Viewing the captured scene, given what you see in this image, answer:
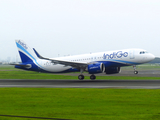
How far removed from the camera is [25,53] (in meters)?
47.0

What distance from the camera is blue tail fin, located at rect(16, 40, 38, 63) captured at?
4691cm

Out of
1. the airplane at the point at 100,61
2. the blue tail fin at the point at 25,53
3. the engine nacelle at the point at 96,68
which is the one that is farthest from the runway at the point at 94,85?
the blue tail fin at the point at 25,53

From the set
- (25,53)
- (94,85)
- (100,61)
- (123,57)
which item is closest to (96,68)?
(100,61)

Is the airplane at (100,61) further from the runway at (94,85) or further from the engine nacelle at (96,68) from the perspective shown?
the runway at (94,85)

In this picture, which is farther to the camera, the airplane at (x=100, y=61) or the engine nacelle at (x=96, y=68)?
the airplane at (x=100, y=61)

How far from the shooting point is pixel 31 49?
47.8m

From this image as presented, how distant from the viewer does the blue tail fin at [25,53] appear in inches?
1847

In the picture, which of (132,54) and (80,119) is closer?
(80,119)

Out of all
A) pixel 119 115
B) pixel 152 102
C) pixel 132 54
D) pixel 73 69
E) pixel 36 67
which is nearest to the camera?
pixel 119 115

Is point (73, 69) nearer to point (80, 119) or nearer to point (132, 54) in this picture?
point (132, 54)

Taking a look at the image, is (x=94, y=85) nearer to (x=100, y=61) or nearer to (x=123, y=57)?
(x=100, y=61)

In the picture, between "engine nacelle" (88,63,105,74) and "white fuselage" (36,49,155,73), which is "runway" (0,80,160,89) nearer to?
"engine nacelle" (88,63,105,74)

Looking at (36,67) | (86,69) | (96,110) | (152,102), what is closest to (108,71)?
(86,69)

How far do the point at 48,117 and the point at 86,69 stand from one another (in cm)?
2841
